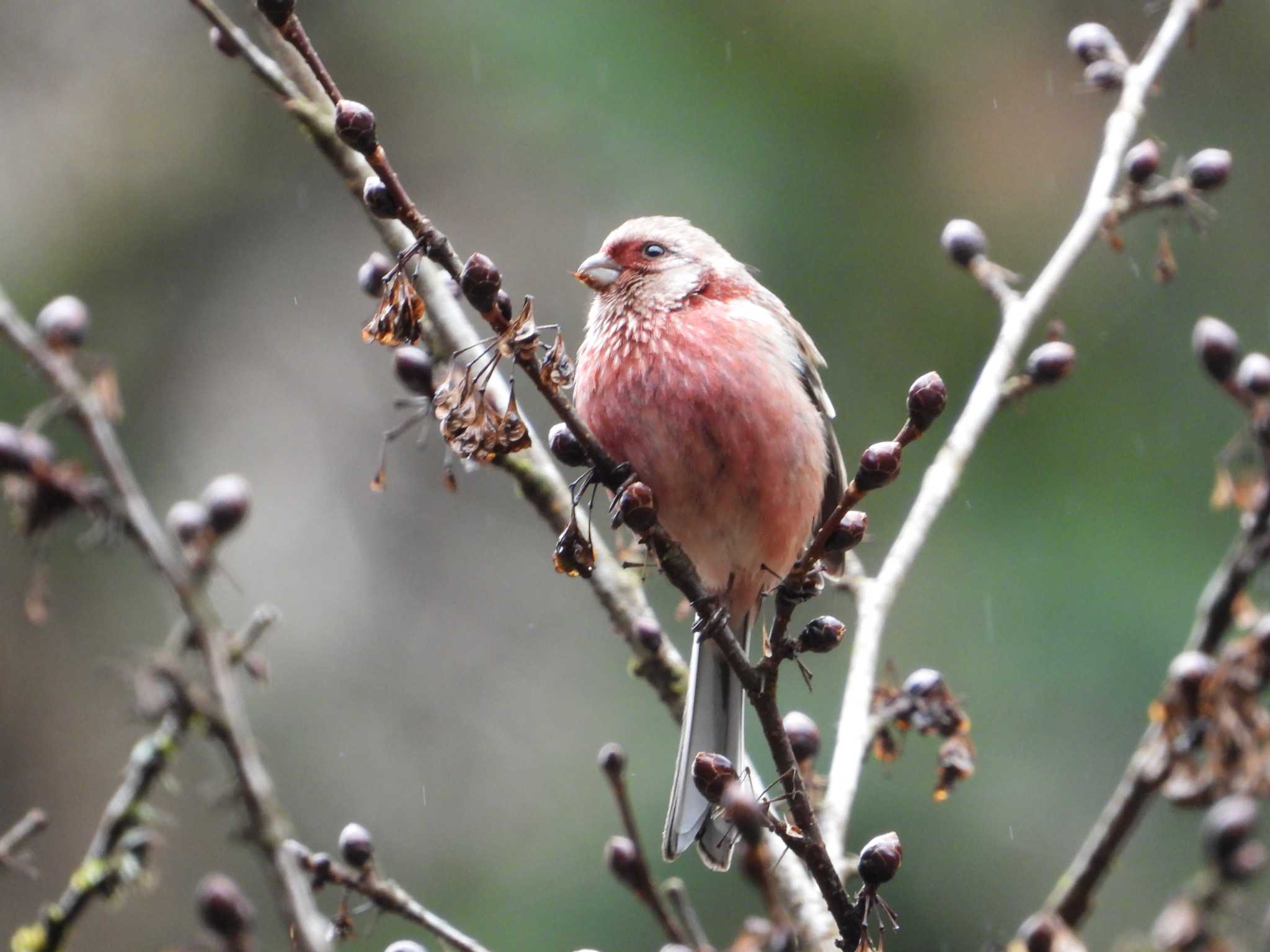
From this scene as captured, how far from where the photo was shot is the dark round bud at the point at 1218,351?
2893mm

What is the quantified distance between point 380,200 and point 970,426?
1743mm

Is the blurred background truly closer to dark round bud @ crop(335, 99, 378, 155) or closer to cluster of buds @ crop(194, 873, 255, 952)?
cluster of buds @ crop(194, 873, 255, 952)

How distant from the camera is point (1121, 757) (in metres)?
7.95

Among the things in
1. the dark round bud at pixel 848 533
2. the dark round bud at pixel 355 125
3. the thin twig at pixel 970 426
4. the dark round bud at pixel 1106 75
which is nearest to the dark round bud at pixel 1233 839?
the dark round bud at pixel 848 533

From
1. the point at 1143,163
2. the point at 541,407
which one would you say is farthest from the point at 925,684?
the point at 541,407

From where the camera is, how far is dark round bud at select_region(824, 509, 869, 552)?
2.33 meters

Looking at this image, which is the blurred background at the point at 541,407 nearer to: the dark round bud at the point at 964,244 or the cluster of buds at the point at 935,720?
the dark round bud at the point at 964,244

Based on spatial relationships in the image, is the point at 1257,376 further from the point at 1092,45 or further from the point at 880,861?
the point at 1092,45

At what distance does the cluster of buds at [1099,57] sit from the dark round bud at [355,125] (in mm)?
2375

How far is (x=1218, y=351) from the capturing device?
289 centimetres

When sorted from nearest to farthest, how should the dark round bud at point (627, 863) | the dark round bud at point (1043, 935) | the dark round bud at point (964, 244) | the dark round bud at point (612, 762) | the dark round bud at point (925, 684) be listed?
1. the dark round bud at point (1043, 935)
2. the dark round bud at point (627, 863)
3. the dark round bud at point (612, 762)
4. the dark round bud at point (925, 684)
5. the dark round bud at point (964, 244)

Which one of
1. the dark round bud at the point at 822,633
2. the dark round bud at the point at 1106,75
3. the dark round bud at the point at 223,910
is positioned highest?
the dark round bud at the point at 1106,75

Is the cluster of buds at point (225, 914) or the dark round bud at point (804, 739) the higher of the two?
the cluster of buds at point (225, 914)

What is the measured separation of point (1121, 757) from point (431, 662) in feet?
12.9
